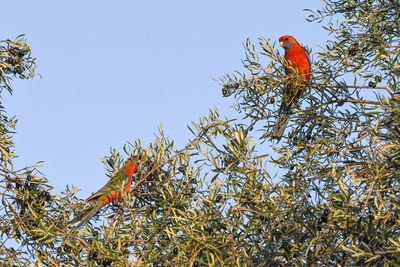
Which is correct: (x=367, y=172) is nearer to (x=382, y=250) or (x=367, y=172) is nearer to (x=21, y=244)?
(x=382, y=250)

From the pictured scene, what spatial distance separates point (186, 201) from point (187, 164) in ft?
1.39

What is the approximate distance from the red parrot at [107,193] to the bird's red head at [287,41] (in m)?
3.28

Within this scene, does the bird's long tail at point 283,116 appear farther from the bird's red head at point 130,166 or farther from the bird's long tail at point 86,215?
the bird's long tail at point 86,215

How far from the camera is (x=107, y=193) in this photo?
5.86m

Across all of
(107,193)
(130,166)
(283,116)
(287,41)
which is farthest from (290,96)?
(287,41)

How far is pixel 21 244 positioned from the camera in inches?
189

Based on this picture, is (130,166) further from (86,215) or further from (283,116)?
(283,116)

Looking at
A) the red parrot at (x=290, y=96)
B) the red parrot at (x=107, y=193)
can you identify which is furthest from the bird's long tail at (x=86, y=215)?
the red parrot at (x=290, y=96)

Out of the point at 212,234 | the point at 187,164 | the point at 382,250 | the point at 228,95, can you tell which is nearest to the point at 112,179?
the point at 187,164

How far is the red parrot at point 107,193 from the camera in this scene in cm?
531

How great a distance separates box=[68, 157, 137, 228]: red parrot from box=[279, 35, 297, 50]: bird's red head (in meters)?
3.28

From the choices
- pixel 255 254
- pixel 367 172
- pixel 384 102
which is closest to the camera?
pixel 255 254

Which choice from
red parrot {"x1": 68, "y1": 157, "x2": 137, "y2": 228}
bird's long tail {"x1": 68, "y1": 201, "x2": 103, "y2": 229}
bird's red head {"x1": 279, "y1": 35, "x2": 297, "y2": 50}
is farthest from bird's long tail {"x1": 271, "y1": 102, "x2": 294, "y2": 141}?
bird's red head {"x1": 279, "y1": 35, "x2": 297, "y2": 50}

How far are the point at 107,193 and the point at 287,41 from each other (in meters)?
3.72
